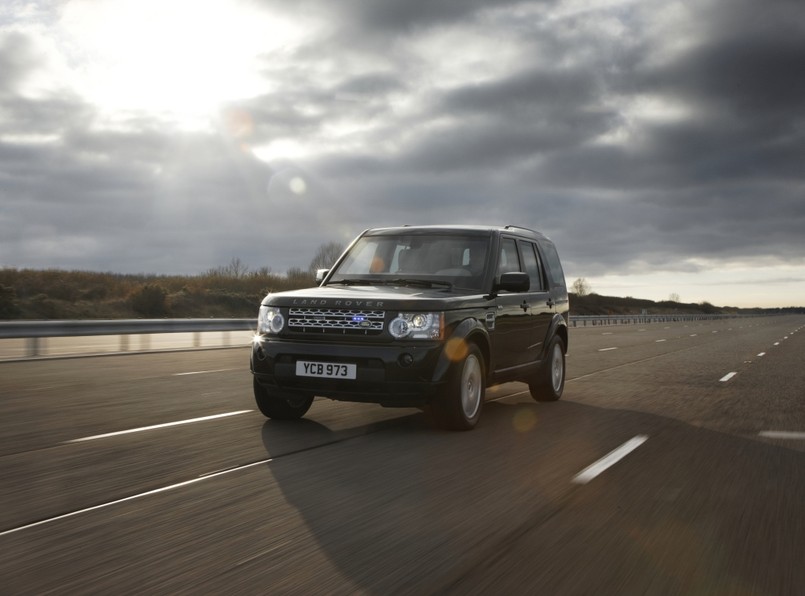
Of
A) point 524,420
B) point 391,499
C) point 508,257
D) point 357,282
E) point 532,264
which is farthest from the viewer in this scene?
point 532,264

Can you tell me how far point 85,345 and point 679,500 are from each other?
745 inches

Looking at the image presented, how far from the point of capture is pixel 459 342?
7469 millimetres

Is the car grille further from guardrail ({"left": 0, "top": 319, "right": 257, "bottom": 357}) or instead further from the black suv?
guardrail ({"left": 0, "top": 319, "right": 257, "bottom": 357})

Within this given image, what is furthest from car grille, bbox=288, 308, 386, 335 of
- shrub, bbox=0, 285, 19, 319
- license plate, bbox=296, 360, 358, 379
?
shrub, bbox=0, 285, 19, 319

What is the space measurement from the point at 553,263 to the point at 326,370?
4.82 metres

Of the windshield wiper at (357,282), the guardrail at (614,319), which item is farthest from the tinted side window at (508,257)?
the guardrail at (614,319)

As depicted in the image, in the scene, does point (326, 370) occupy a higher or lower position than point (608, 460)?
higher

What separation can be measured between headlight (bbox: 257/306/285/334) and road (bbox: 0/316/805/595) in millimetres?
929

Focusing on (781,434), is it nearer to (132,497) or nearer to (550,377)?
(550,377)

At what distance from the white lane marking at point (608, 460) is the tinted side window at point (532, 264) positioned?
110 inches

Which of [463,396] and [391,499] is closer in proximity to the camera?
[391,499]

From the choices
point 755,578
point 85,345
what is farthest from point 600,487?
point 85,345

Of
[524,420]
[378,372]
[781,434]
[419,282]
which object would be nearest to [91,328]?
[419,282]

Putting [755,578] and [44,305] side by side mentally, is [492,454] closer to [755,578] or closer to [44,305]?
[755,578]
